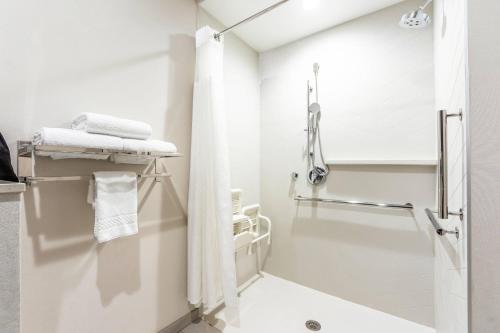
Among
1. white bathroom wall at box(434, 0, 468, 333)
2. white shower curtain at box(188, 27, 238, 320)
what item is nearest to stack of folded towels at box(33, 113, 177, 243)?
white shower curtain at box(188, 27, 238, 320)

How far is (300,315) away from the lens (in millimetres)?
1730

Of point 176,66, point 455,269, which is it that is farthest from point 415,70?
point 176,66

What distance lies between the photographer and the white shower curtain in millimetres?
1462

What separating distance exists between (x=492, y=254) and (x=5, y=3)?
2.07 metres

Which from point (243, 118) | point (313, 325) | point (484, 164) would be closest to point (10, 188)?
point (484, 164)

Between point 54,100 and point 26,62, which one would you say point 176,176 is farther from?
point 26,62

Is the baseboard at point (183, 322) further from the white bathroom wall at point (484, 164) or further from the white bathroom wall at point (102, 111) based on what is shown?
the white bathroom wall at point (484, 164)

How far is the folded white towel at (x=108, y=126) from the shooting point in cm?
96

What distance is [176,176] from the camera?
154 cm

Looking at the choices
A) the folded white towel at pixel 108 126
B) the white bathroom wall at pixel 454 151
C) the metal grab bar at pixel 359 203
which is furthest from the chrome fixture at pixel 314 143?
the folded white towel at pixel 108 126

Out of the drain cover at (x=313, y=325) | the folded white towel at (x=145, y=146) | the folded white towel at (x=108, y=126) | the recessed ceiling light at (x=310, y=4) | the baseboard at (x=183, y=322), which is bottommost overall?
the drain cover at (x=313, y=325)

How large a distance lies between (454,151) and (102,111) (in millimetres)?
1797

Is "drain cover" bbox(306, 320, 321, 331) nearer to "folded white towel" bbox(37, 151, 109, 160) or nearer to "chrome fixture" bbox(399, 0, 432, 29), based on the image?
"folded white towel" bbox(37, 151, 109, 160)

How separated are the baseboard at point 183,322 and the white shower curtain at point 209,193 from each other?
0.18 m
